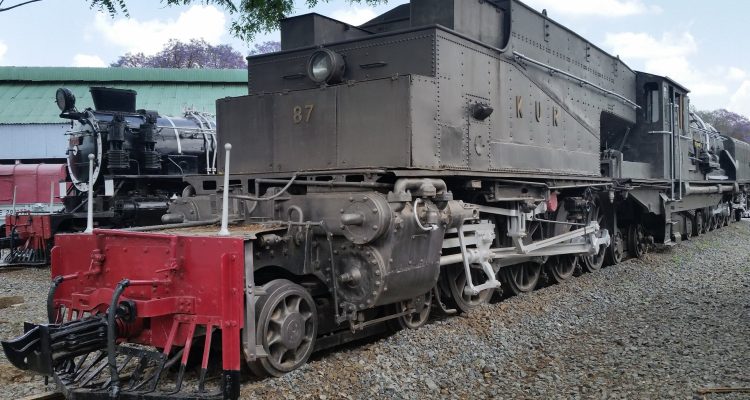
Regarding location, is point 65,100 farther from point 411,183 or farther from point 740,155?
point 740,155

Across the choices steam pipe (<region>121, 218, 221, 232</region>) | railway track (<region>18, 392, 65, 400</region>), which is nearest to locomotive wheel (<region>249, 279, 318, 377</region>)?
steam pipe (<region>121, 218, 221, 232</region>)

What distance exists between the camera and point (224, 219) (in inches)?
176

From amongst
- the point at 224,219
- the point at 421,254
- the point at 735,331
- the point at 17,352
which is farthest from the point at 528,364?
the point at 17,352

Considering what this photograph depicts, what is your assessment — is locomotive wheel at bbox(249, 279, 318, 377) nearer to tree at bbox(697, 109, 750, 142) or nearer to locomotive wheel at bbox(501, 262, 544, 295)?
locomotive wheel at bbox(501, 262, 544, 295)

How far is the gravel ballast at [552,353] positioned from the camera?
455 cm

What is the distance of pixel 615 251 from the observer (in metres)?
11.7

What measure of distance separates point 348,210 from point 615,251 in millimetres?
8047

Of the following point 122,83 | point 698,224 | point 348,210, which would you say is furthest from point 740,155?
point 122,83

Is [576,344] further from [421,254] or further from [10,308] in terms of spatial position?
[10,308]

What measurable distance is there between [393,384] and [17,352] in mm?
2542

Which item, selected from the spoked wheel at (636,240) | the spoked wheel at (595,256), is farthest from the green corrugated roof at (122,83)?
the spoked wheel at (595,256)

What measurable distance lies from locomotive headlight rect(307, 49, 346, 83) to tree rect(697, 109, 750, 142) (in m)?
67.7

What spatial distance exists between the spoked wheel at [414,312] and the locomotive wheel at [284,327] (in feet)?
3.95

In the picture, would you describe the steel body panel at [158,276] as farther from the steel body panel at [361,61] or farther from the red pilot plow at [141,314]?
the steel body panel at [361,61]
